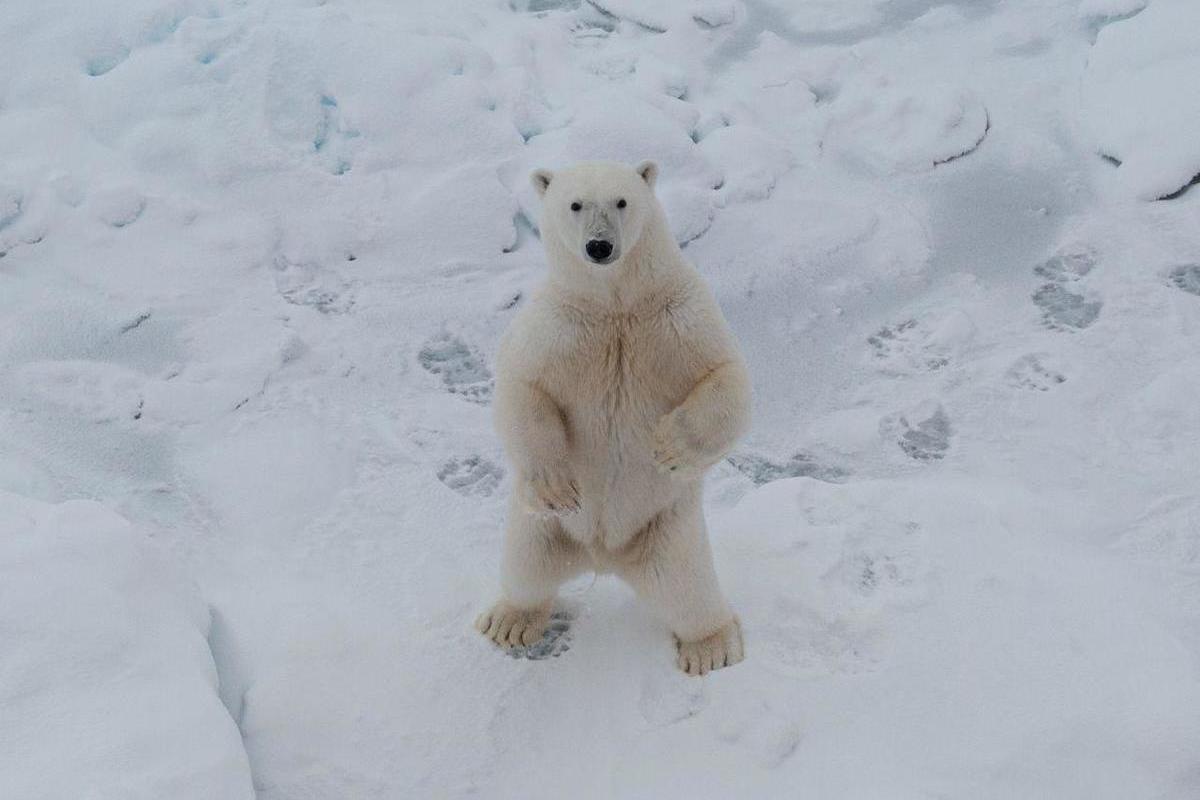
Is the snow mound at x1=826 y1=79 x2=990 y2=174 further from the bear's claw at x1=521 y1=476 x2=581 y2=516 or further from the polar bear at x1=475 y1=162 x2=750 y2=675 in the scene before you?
the bear's claw at x1=521 y1=476 x2=581 y2=516

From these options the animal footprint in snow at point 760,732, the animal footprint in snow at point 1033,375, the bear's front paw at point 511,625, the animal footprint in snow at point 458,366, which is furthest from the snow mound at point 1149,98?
the bear's front paw at point 511,625

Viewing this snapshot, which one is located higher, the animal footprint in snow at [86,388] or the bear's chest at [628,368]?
the bear's chest at [628,368]

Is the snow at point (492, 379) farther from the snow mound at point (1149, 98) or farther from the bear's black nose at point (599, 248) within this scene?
the bear's black nose at point (599, 248)

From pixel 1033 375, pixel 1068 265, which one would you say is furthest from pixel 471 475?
pixel 1068 265

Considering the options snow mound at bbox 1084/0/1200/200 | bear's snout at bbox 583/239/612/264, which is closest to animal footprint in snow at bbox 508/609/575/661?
bear's snout at bbox 583/239/612/264

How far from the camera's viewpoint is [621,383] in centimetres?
240

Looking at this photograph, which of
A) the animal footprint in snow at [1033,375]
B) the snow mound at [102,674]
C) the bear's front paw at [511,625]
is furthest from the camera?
the animal footprint in snow at [1033,375]

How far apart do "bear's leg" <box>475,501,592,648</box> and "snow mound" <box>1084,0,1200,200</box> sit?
8.55ft

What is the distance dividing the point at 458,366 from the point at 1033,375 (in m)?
1.76

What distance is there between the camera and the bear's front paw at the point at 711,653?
2596mm

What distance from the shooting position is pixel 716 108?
4.57 m

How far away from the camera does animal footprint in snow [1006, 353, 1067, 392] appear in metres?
3.42

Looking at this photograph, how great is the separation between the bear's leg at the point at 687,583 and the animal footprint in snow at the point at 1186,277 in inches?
79.9

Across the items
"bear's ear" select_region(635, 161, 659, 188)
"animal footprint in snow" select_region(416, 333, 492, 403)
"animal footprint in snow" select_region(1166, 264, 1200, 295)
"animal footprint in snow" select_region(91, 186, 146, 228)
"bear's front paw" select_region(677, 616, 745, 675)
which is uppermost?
"bear's ear" select_region(635, 161, 659, 188)
